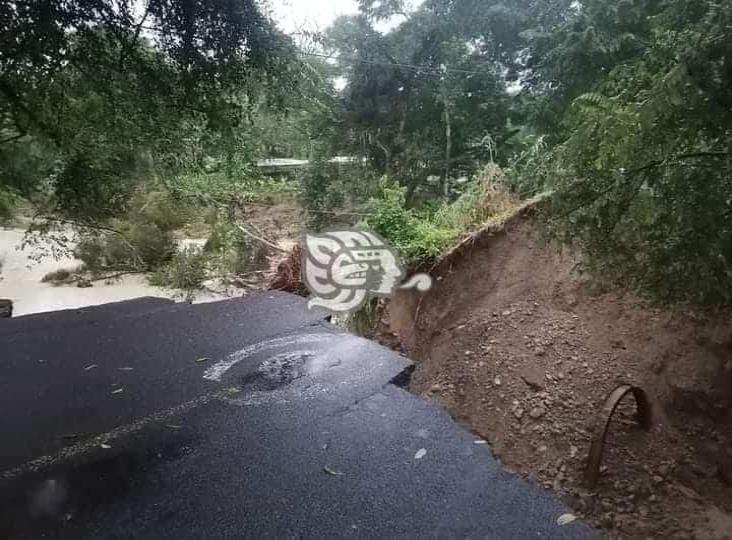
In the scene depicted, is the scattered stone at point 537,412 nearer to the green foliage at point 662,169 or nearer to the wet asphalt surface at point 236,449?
the wet asphalt surface at point 236,449

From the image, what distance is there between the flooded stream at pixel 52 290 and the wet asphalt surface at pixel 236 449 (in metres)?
2.93

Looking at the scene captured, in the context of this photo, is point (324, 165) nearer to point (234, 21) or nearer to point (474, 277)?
point (474, 277)

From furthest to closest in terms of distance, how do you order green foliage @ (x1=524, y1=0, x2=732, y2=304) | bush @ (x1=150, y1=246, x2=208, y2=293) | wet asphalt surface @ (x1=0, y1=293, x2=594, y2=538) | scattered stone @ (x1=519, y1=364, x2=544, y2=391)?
bush @ (x1=150, y1=246, x2=208, y2=293)
scattered stone @ (x1=519, y1=364, x2=544, y2=391)
wet asphalt surface @ (x1=0, y1=293, x2=594, y2=538)
green foliage @ (x1=524, y1=0, x2=732, y2=304)

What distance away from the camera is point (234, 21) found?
2002 mm

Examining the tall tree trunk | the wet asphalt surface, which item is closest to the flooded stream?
the wet asphalt surface

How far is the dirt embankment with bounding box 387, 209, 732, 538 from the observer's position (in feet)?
5.54

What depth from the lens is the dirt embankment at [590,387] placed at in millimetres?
1689

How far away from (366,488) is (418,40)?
5.62m

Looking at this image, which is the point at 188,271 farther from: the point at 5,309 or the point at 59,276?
the point at 59,276

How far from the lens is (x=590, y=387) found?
226 cm

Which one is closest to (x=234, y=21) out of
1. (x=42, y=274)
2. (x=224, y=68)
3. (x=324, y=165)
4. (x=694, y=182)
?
(x=224, y=68)

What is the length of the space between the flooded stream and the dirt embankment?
12.3 feet

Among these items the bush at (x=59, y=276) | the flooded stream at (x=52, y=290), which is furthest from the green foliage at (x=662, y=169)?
the bush at (x=59, y=276)

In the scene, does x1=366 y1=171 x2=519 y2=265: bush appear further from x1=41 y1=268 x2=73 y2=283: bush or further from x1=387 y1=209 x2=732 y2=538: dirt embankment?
x1=41 y1=268 x2=73 y2=283: bush
